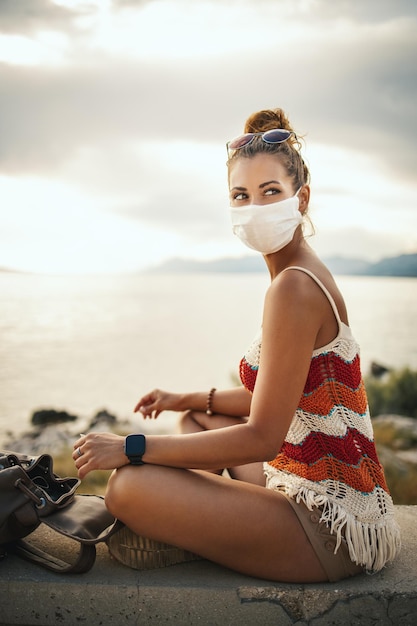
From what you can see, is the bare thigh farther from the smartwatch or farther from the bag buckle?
the bag buckle

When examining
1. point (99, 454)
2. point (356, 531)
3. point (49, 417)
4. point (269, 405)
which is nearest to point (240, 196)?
point (269, 405)

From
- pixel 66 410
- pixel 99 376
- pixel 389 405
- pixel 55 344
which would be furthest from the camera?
pixel 55 344

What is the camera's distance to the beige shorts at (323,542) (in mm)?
2270

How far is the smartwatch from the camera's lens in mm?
2219

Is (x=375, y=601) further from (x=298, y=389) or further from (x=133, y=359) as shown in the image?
(x=133, y=359)

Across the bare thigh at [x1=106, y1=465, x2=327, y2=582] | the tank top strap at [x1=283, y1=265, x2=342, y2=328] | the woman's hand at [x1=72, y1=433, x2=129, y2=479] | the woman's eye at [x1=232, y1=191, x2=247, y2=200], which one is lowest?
the bare thigh at [x1=106, y1=465, x2=327, y2=582]

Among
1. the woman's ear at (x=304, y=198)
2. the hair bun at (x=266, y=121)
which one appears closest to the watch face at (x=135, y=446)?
the woman's ear at (x=304, y=198)

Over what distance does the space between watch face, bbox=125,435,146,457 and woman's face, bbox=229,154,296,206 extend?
1089mm

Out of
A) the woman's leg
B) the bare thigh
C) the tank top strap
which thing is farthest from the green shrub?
the tank top strap

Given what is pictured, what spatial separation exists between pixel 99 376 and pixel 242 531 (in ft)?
52.7

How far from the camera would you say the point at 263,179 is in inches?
98.3

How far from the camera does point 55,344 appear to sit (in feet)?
74.3

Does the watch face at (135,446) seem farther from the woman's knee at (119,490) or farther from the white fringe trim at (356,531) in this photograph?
the white fringe trim at (356,531)

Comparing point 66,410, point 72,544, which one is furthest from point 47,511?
point 66,410
